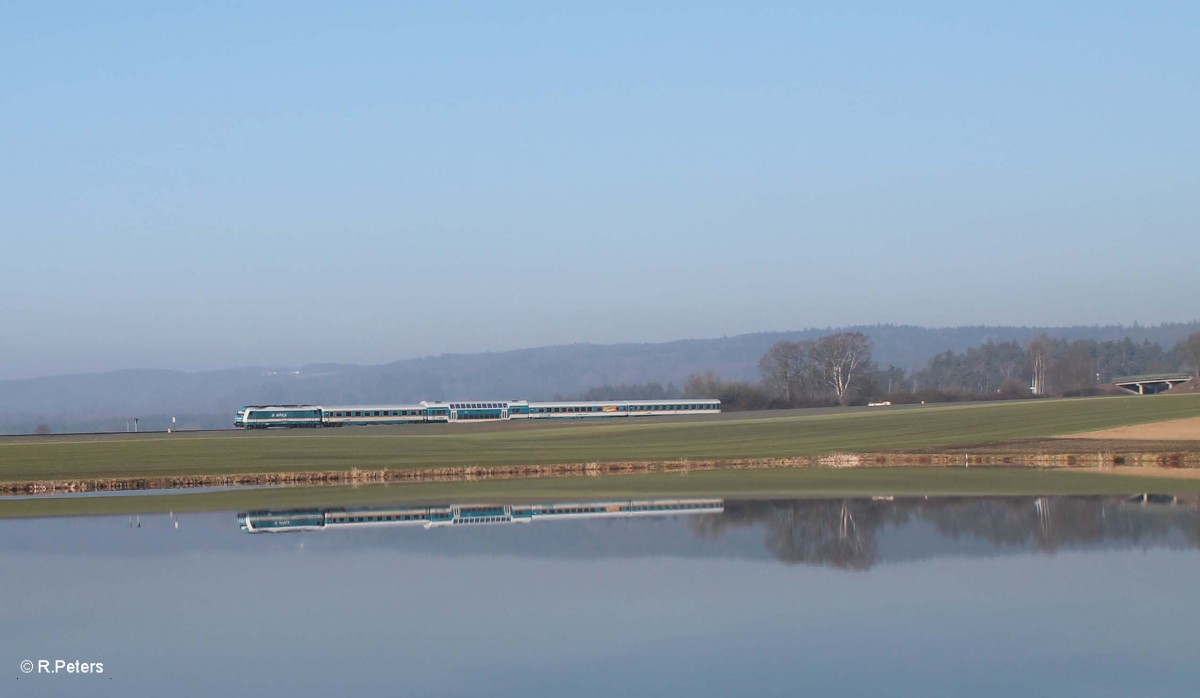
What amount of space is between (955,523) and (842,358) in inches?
3774

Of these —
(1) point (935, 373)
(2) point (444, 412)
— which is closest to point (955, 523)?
(2) point (444, 412)

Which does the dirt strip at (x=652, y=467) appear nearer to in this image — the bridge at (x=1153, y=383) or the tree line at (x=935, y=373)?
the tree line at (x=935, y=373)

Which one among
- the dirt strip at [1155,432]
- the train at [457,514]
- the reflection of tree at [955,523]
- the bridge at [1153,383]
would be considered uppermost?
the bridge at [1153,383]

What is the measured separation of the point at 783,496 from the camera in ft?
111

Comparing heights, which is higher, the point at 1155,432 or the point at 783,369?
the point at 783,369

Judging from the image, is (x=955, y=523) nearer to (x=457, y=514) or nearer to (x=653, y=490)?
(x=653, y=490)

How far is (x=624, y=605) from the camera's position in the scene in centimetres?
1761

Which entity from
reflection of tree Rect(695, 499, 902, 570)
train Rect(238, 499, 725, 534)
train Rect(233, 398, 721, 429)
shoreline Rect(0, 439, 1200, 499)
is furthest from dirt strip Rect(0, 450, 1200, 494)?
train Rect(233, 398, 721, 429)

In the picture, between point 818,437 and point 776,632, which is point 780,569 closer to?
point 776,632

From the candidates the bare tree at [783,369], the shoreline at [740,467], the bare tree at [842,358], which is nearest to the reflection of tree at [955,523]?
the shoreline at [740,467]

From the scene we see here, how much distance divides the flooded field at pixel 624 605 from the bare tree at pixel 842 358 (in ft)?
300

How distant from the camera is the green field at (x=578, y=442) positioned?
160 ft

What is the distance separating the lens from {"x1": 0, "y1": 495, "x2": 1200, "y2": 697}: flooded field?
530 inches

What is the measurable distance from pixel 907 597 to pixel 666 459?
3189 centimetres
